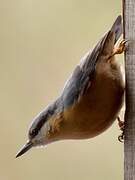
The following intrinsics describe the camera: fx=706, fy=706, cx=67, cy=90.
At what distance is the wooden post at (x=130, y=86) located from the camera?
1974 mm

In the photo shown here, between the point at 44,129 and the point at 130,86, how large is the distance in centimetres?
34

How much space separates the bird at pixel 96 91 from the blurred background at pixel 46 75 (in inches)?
38.1

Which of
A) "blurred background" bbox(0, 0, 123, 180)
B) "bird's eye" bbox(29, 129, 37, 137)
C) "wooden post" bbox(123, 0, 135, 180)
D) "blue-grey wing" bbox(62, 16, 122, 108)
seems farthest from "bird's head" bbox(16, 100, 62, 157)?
"blurred background" bbox(0, 0, 123, 180)

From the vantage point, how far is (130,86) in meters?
1.99

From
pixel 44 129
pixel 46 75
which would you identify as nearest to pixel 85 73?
pixel 44 129

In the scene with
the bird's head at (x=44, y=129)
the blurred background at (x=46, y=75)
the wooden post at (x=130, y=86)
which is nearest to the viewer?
the wooden post at (x=130, y=86)

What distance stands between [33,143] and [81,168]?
0.94 m

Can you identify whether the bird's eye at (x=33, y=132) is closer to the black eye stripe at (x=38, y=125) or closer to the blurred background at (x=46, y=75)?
the black eye stripe at (x=38, y=125)

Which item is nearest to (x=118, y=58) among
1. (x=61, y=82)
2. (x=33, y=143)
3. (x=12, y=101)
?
(x=33, y=143)

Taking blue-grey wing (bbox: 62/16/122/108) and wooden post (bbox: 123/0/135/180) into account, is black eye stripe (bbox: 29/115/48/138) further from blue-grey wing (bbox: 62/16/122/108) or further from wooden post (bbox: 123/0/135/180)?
wooden post (bbox: 123/0/135/180)

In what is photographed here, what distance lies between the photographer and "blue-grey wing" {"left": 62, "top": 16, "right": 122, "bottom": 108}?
203 cm

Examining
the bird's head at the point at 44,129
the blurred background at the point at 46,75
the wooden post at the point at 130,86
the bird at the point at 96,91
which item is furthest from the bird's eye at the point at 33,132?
the blurred background at the point at 46,75

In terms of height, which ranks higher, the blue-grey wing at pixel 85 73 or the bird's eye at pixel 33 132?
the blue-grey wing at pixel 85 73

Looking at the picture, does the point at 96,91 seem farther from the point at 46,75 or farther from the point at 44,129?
the point at 46,75
